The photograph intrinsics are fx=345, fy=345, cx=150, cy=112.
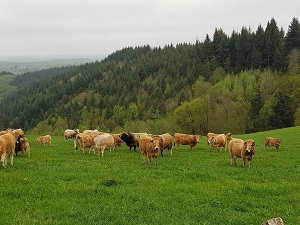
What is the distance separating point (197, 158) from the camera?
92.3 feet

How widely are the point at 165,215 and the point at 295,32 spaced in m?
130

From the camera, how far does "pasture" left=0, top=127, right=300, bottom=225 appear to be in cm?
1211

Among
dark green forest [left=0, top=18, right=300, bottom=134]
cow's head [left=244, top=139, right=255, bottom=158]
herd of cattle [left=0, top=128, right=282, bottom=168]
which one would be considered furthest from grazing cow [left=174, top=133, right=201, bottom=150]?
dark green forest [left=0, top=18, right=300, bottom=134]

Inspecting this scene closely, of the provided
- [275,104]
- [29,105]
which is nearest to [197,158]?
[275,104]

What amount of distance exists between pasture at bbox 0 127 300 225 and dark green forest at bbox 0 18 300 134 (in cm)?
6901

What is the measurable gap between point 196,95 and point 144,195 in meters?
99.3

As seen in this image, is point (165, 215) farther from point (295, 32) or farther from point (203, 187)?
point (295, 32)

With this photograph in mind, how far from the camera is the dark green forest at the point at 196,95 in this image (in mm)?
90000

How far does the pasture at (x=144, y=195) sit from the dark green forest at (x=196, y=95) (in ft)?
226

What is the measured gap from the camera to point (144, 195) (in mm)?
14672

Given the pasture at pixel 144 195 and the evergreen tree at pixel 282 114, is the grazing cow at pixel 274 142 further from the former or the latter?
the evergreen tree at pixel 282 114

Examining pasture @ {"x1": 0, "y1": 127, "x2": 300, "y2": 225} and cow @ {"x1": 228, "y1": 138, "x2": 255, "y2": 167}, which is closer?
pasture @ {"x1": 0, "y1": 127, "x2": 300, "y2": 225}

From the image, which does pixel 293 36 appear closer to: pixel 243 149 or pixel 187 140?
pixel 187 140

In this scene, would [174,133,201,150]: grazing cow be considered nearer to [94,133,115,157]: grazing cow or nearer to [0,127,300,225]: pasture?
[94,133,115,157]: grazing cow
